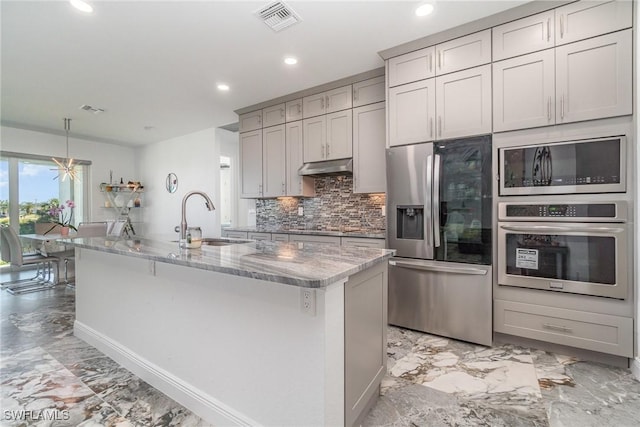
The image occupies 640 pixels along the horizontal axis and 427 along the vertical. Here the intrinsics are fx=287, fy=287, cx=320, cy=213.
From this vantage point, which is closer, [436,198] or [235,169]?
[436,198]

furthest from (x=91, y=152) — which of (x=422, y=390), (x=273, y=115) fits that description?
(x=422, y=390)

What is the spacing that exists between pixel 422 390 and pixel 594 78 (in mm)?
2495

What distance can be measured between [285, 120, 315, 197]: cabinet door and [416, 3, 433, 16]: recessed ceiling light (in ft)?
6.47

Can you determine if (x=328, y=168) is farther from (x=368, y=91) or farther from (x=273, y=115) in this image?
(x=273, y=115)

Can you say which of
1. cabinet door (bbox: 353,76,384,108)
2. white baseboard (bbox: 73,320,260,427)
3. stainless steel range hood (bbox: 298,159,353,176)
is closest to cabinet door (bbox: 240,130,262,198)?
stainless steel range hood (bbox: 298,159,353,176)

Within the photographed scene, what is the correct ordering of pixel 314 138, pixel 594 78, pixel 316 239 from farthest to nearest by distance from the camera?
1. pixel 314 138
2. pixel 316 239
3. pixel 594 78

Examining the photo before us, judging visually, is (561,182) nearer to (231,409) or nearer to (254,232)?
(231,409)

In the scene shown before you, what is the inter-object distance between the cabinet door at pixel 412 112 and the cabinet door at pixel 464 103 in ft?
0.24

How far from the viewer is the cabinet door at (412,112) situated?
8.75ft

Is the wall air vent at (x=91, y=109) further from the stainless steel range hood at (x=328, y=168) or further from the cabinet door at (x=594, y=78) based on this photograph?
the cabinet door at (x=594, y=78)

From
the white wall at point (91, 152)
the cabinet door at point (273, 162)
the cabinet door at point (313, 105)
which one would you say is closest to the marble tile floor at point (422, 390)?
the cabinet door at point (273, 162)

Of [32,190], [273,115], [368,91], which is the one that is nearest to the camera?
[368,91]

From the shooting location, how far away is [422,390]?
1.86 metres

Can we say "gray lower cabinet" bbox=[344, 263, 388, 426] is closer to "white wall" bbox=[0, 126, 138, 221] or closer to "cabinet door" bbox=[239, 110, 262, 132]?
"cabinet door" bbox=[239, 110, 262, 132]
